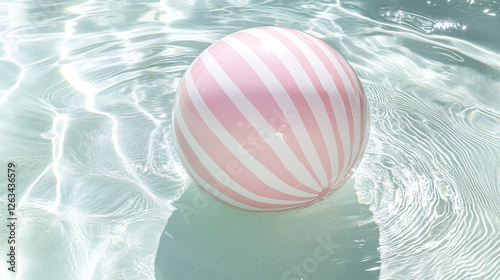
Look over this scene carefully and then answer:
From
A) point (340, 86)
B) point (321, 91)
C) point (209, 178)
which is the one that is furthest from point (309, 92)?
point (209, 178)

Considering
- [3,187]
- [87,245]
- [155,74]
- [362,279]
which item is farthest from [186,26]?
[362,279]

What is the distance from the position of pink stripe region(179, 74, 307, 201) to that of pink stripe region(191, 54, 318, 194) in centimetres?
2

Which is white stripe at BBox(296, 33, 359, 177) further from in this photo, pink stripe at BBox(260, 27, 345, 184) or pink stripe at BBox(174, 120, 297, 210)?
pink stripe at BBox(174, 120, 297, 210)

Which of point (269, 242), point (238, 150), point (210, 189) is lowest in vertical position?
point (269, 242)

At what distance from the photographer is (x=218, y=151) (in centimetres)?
193

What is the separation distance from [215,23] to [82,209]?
7.27ft

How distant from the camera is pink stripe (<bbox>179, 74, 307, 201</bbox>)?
6.30ft

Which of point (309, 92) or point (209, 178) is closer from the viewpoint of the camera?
point (309, 92)

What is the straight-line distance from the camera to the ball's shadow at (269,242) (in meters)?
2.11

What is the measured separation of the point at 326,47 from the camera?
212 cm

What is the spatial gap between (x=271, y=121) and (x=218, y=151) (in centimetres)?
26

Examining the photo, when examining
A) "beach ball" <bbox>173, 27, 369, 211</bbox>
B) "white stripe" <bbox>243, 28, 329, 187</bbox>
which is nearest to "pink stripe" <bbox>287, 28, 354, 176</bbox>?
"beach ball" <bbox>173, 27, 369, 211</bbox>

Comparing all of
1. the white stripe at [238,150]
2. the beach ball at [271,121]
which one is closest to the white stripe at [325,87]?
the beach ball at [271,121]

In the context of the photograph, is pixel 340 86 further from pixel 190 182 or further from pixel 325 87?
pixel 190 182
